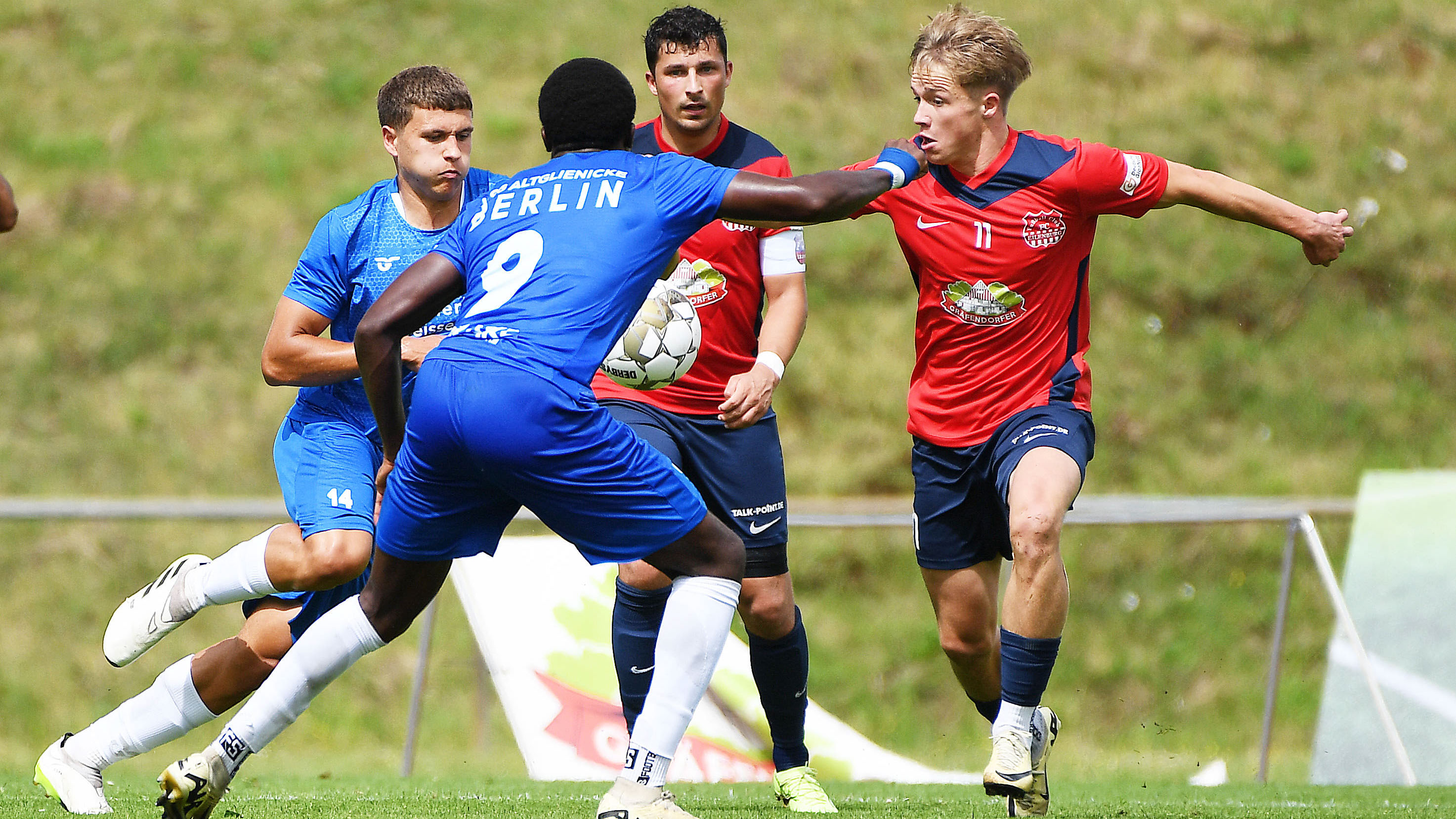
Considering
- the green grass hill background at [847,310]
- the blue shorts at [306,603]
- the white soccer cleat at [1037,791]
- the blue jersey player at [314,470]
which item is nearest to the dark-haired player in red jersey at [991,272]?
the white soccer cleat at [1037,791]

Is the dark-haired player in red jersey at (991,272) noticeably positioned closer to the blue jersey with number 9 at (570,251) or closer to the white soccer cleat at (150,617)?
the blue jersey with number 9 at (570,251)

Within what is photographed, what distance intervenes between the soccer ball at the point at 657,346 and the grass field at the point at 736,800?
4.97 ft

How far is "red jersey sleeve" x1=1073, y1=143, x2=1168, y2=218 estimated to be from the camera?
522cm

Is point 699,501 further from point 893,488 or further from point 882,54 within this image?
point 882,54

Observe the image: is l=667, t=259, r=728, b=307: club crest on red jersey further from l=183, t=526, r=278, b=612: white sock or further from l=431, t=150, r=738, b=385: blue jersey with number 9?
l=183, t=526, r=278, b=612: white sock

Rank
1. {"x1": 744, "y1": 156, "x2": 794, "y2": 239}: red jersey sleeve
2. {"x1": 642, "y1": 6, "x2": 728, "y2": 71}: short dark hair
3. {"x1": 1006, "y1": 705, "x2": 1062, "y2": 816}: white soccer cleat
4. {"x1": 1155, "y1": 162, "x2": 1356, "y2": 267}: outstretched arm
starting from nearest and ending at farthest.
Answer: {"x1": 1006, "y1": 705, "x2": 1062, "y2": 816}: white soccer cleat → {"x1": 1155, "y1": 162, "x2": 1356, "y2": 267}: outstretched arm → {"x1": 642, "y1": 6, "x2": 728, "y2": 71}: short dark hair → {"x1": 744, "y1": 156, "x2": 794, "y2": 239}: red jersey sleeve

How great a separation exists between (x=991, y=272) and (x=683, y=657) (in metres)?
2.08

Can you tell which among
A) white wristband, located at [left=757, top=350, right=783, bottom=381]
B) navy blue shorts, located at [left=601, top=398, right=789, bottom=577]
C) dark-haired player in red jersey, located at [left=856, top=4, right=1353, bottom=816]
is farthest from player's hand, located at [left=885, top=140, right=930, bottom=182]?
navy blue shorts, located at [left=601, top=398, right=789, bottom=577]

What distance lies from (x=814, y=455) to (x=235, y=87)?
300 inches

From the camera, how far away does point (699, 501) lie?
403 centimetres

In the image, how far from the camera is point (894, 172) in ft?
14.2

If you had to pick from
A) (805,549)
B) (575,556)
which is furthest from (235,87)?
(575,556)

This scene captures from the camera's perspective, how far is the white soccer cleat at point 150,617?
17.0ft

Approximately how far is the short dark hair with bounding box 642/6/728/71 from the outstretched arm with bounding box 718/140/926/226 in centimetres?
159
